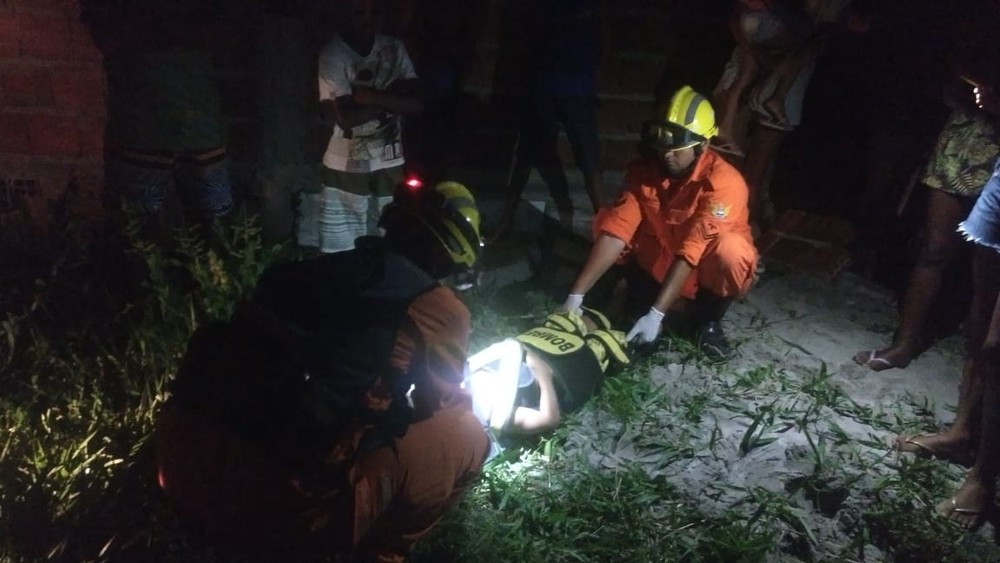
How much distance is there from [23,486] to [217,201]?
1834 millimetres

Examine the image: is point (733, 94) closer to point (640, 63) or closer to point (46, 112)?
point (640, 63)

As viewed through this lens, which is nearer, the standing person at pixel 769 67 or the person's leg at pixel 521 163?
the standing person at pixel 769 67

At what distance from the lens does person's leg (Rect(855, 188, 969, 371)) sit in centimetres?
393

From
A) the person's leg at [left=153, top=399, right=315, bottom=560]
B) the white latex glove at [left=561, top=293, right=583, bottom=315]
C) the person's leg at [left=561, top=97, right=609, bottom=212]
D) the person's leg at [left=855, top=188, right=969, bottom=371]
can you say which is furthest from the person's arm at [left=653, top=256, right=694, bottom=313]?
the person's leg at [left=153, top=399, right=315, bottom=560]

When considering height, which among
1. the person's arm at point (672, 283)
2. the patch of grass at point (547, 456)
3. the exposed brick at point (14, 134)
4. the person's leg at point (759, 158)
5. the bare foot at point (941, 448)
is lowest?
the patch of grass at point (547, 456)

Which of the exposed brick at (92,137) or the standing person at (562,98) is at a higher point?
the standing person at (562,98)

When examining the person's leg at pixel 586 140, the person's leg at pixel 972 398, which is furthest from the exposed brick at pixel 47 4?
the person's leg at pixel 972 398

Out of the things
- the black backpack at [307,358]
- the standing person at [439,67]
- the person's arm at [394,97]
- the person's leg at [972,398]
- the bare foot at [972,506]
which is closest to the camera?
the black backpack at [307,358]

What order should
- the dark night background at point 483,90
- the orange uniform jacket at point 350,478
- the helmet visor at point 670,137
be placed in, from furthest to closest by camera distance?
the dark night background at point 483,90 < the helmet visor at point 670,137 < the orange uniform jacket at point 350,478

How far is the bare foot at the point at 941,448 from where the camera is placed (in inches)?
141

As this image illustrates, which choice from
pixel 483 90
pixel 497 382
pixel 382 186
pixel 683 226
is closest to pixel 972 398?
pixel 683 226

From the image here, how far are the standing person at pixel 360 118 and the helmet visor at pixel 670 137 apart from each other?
48.6 inches

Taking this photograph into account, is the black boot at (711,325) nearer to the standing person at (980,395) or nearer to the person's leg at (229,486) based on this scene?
the standing person at (980,395)

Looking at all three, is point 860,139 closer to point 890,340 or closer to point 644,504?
point 890,340
